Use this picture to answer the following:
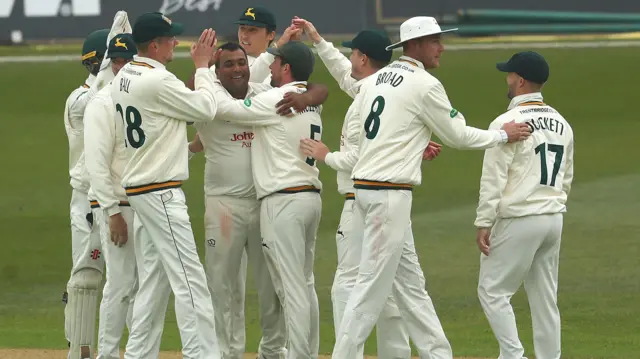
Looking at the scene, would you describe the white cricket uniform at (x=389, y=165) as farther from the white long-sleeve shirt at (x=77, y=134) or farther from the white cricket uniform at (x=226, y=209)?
the white long-sleeve shirt at (x=77, y=134)

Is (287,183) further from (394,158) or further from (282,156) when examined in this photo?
(394,158)

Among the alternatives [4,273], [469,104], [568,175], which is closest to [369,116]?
[568,175]

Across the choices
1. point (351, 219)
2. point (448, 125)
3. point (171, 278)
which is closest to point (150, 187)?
point (171, 278)

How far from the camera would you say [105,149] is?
7684mm

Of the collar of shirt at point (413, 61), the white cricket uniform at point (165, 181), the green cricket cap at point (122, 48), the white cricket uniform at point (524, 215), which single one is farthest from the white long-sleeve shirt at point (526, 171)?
the green cricket cap at point (122, 48)

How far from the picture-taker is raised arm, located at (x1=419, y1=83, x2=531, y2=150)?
726cm

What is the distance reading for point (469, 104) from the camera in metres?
23.5

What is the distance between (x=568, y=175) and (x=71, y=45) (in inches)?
815

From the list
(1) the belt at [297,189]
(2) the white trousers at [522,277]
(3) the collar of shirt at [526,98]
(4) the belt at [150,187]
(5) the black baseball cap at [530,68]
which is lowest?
(2) the white trousers at [522,277]

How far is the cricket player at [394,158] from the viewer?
7.25 meters

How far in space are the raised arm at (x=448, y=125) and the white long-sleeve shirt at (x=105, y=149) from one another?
6.31ft

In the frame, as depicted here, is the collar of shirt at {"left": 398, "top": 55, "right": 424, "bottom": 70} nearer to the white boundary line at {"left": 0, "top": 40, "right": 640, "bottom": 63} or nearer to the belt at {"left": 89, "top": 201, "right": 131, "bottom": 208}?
the belt at {"left": 89, "top": 201, "right": 131, "bottom": 208}

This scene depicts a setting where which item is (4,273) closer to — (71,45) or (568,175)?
(568,175)

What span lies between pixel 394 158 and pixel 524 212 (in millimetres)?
1005
